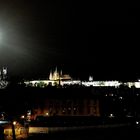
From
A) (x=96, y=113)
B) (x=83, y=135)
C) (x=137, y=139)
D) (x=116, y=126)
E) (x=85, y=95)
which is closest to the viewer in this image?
(x=137, y=139)

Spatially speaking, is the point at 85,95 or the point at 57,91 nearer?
the point at 85,95

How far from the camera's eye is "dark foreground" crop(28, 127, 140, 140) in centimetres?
2426

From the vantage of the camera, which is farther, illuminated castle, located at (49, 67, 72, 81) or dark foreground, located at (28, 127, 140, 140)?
illuminated castle, located at (49, 67, 72, 81)

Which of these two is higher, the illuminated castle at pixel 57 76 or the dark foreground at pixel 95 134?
the illuminated castle at pixel 57 76

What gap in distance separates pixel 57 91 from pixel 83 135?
3244 cm

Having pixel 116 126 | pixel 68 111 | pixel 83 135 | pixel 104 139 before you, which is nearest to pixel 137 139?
pixel 104 139

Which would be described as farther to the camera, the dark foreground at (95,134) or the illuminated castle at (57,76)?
the illuminated castle at (57,76)

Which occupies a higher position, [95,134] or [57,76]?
[57,76]

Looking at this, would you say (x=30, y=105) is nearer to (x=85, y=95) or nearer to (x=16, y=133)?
(x=85, y=95)

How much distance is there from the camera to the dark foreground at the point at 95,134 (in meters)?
24.3

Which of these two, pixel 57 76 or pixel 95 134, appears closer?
pixel 95 134

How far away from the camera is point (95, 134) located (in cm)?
2639

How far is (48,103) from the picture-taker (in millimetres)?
49656

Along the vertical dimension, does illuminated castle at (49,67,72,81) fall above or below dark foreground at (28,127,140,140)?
above
